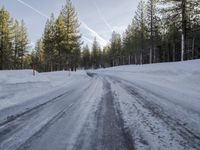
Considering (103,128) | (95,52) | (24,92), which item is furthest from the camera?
(95,52)

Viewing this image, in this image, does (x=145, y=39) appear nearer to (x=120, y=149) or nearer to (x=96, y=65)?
(x=120, y=149)

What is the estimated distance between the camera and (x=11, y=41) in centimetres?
5472

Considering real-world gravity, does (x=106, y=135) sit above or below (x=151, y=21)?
below

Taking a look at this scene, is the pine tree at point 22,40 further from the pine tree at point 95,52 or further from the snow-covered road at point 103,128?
the snow-covered road at point 103,128

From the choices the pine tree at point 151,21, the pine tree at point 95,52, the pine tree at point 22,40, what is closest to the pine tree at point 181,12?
the pine tree at point 151,21

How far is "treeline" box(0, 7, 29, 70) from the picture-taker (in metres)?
46.7

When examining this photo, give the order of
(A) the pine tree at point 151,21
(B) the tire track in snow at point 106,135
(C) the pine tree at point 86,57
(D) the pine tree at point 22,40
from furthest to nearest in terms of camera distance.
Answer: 1. (C) the pine tree at point 86,57
2. (D) the pine tree at point 22,40
3. (A) the pine tree at point 151,21
4. (B) the tire track in snow at point 106,135

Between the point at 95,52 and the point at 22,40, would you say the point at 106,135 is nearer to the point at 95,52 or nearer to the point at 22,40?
the point at 22,40

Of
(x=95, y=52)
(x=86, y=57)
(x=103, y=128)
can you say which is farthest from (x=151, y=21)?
(x=86, y=57)

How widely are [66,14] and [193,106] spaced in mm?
41627

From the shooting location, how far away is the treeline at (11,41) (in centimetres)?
4669

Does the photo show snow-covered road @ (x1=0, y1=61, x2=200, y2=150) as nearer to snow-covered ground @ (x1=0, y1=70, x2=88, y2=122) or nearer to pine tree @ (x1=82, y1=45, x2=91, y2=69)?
snow-covered ground @ (x1=0, y1=70, x2=88, y2=122)

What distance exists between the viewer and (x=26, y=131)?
500 centimetres

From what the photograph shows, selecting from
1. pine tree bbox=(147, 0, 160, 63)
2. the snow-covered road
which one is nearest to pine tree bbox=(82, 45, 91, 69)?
pine tree bbox=(147, 0, 160, 63)
